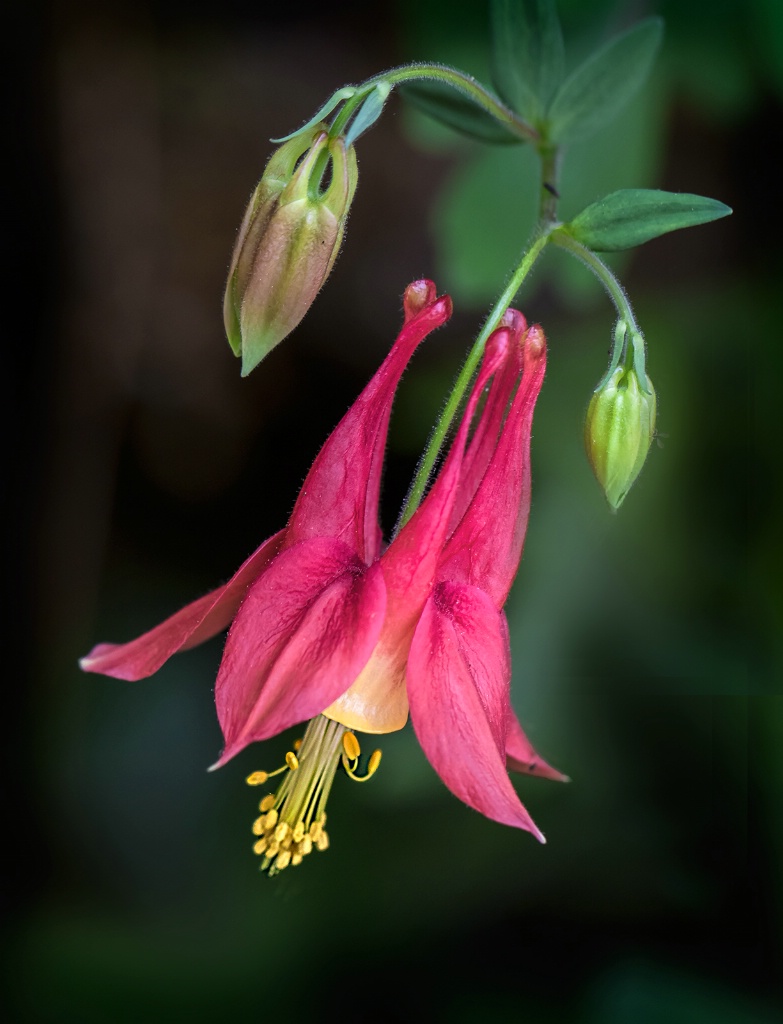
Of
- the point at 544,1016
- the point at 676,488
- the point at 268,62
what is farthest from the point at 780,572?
the point at 268,62

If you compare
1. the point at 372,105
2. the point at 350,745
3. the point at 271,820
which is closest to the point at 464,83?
the point at 372,105

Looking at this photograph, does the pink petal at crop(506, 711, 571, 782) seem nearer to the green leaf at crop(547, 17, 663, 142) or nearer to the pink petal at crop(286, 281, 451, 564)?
the pink petal at crop(286, 281, 451, 564)

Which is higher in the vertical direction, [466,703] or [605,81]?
[605,81]

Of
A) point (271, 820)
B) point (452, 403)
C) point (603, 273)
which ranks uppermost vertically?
point (603, 273)

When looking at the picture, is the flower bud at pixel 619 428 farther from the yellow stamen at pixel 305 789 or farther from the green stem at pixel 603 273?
the yellow stamen at pixel 305 789

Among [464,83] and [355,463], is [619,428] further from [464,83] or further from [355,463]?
[464,83]
